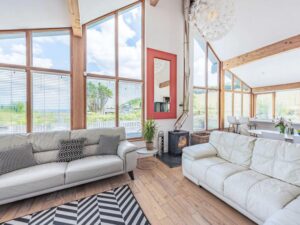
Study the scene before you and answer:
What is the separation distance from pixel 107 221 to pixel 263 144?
2.39 m

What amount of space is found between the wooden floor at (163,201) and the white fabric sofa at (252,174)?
0.49 feet

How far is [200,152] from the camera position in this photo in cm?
260

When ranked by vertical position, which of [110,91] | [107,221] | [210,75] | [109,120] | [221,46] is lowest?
[107,221]

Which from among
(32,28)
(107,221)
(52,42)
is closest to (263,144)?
(107,221)

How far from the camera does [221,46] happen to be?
18.2ft

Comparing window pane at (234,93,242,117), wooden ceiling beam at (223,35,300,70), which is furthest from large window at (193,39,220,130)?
window pane at (234,93,242,117)

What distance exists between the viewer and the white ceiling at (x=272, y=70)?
4.96 metres

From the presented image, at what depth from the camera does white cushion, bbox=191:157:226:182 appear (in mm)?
2244

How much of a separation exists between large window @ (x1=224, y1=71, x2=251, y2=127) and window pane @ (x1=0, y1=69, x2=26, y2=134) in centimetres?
682

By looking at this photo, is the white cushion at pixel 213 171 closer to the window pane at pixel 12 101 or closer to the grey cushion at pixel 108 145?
the grey cushion at pixel 108 145

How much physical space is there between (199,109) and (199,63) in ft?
5.73

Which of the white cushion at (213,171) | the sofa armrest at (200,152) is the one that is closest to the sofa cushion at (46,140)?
the sofa armrest at (200,152)

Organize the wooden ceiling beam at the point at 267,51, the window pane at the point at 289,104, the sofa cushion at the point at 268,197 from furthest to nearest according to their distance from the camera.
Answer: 1. the window pane at the point at 289,104
2. the wooden ceiling beam at the point at 267,51
3. the sofa cushion at the point at 268,197

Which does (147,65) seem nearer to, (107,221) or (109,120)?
(109,120)
